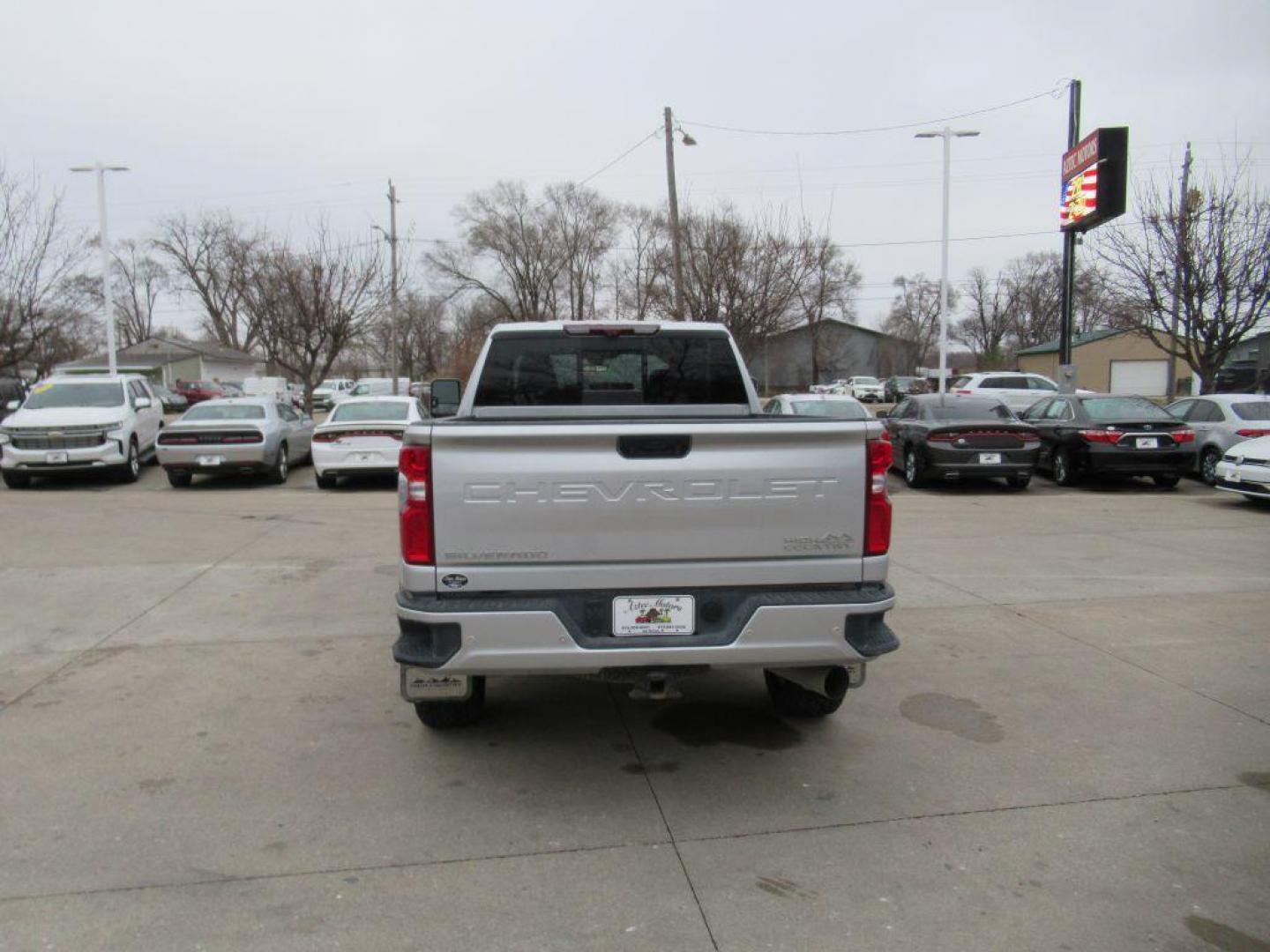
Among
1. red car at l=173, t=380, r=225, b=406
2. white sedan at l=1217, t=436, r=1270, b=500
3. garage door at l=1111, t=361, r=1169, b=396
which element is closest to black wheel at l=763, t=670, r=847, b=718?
white sedan at l=1217, t=436, r=1270, b=500

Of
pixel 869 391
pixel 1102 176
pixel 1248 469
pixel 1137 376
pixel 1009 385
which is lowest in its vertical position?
pixel 1248 469

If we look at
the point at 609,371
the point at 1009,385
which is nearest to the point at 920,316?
the point at 1009,385

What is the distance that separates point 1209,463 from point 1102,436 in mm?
2187

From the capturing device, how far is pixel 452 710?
451 centimetres

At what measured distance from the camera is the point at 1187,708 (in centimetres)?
488

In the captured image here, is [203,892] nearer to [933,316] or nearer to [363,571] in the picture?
[363,571]

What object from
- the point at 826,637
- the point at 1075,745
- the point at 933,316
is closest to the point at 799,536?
the point at 826,637

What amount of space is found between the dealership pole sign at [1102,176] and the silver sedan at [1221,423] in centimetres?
496

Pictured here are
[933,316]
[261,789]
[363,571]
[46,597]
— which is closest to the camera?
[261,789]

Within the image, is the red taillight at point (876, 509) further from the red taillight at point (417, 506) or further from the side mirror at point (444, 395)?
the side mirror at point (444, 395)

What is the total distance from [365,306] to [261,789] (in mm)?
26813

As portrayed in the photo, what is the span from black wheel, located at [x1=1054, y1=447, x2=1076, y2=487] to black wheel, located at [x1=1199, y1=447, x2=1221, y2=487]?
205 centimetres

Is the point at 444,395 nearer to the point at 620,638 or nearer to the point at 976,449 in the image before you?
the point at 620,638

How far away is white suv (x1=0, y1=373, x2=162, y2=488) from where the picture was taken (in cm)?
1462
